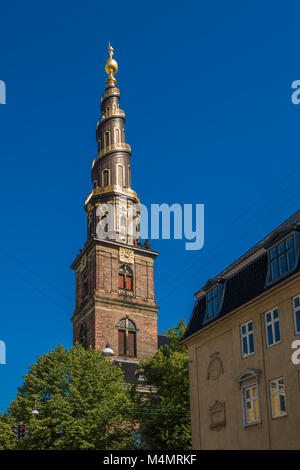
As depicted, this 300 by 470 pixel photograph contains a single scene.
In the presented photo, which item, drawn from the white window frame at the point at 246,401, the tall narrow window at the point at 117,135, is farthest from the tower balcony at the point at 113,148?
the white window frame at the point at 246,401

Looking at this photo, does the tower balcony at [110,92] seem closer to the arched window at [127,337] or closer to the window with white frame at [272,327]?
Answer: the arched window at [127,337]

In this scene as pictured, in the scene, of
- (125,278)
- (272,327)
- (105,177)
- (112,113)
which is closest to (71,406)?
(272,327)

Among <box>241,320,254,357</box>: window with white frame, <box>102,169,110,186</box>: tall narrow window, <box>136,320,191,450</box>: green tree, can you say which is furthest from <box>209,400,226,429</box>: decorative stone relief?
<box>102,169,110,186</box>: tall narrow window

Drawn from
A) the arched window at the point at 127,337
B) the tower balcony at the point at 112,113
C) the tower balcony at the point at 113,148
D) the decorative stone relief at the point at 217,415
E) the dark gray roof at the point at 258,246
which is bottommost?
the decorative stone relief at the point at 217,415

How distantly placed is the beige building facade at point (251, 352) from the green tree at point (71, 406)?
1187 centimetres

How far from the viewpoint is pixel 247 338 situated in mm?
27609

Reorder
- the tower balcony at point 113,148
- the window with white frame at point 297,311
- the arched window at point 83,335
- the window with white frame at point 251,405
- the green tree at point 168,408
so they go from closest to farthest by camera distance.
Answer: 1. the window with white frame at point 297,311
2. the window with white frame at point 251,405
3. the green tree at point 168,408
4. the arched window at point 83,335
5. the tower balcony at point 113,148

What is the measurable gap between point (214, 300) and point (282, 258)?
20.2 ft

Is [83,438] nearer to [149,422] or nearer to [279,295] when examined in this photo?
[149,422]

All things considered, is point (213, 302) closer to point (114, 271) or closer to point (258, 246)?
point (258, 246)

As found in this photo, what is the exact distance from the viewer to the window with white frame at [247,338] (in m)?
27.3

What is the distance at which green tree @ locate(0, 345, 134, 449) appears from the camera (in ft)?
135

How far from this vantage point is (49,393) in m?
44.6
